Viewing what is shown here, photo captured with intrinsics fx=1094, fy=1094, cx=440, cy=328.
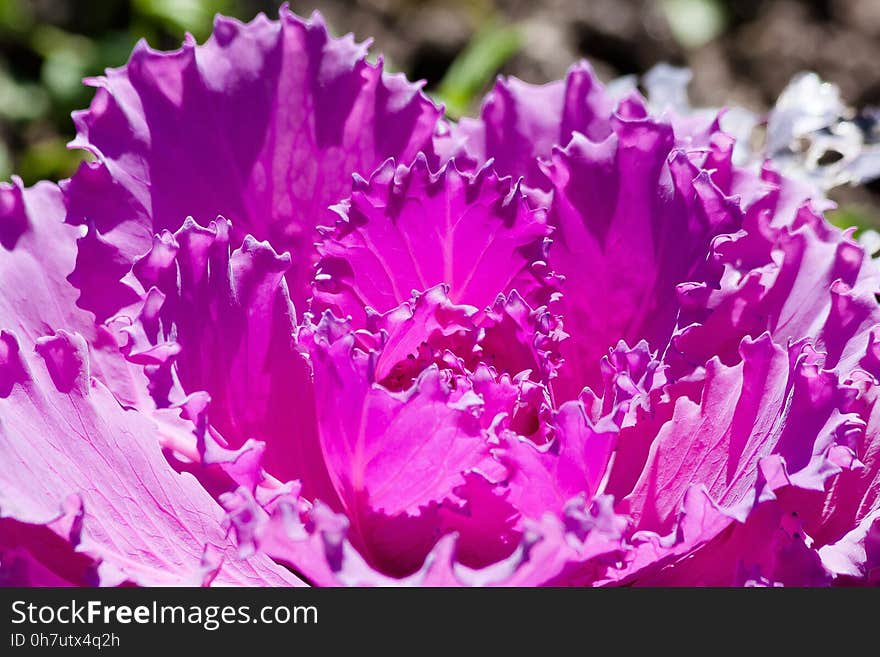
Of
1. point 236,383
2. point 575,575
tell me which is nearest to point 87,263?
point 236,383

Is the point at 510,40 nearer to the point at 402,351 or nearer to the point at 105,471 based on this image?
the point at 402,351

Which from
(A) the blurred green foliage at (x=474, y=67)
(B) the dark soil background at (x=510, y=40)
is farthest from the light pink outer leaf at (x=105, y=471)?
(B) the dark soil background at (x=510, y=40)

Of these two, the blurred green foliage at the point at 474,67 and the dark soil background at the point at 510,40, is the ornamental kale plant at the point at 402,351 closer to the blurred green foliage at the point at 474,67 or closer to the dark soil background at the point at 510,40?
the blurred green foliage at the point at 474,67

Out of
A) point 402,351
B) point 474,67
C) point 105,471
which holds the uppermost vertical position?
point 402,351

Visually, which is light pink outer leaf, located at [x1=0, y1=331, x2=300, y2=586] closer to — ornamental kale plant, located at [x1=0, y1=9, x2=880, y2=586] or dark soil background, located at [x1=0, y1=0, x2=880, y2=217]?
ornamental kale plant, located at [x1=0, y1=9, x2=880, y2=586]

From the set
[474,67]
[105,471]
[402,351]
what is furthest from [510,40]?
[105,471]

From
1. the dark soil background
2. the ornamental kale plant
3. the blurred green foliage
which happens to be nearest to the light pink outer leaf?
the ornamental kale plant
